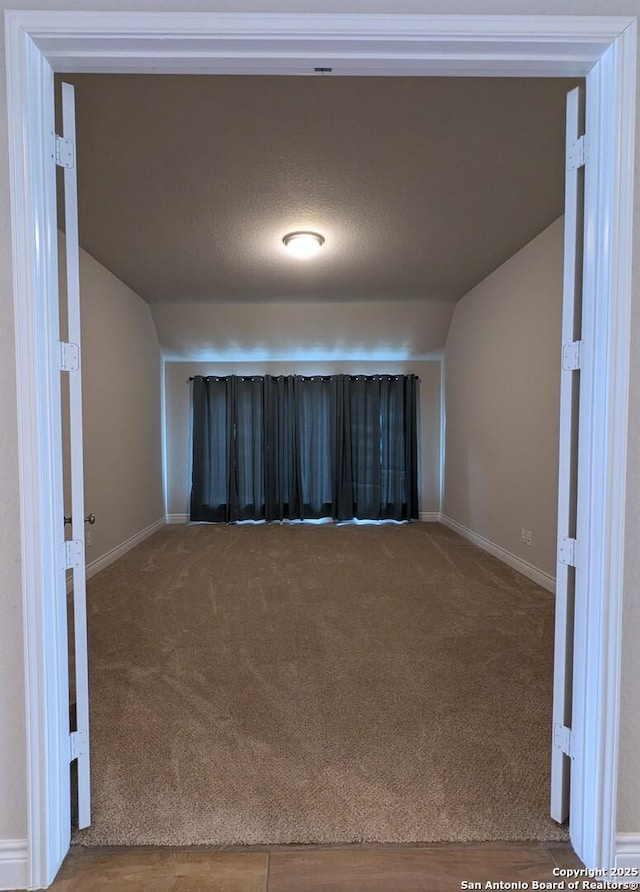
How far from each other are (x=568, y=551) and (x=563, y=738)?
1.73 feet

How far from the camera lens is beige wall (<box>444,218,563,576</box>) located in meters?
3.05

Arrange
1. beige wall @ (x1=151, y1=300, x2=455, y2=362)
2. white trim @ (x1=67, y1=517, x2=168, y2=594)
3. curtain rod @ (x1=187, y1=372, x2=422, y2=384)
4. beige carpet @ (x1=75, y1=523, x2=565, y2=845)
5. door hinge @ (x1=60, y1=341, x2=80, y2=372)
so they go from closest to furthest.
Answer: door hinge @ (x1=60, y1=341, x2=80, y2=372)
beige carpet @ (x1=75, y1=523, x2=565, y2=845)
white trim @ (x1=67, y1=517, x2=168, y2=594)
beige wall @ (x1=151, y1=300, x2=455, y2=362)
curtain rod @ (x1=187, y1=372, x2=422, y2=384)

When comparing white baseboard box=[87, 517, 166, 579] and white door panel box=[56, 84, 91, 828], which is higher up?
white door panel box=[56, 84, 91, 828]

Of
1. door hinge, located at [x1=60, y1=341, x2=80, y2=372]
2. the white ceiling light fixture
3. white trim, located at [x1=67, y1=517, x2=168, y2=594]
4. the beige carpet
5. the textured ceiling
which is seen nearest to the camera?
door hinge, located at [x1=60, y1=341, x2=80, y2=372]

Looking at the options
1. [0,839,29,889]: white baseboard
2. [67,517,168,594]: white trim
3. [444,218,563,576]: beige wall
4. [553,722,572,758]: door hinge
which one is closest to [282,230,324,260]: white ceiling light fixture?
[444,218,563,576]: beige wall

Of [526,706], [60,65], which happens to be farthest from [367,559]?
[60,65]

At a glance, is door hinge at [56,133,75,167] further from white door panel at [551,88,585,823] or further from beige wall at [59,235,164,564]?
beige wall at [59,235,164,564]

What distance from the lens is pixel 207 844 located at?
1.17m

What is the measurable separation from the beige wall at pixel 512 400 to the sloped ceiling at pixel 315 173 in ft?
0.96

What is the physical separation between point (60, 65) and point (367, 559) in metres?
3.71

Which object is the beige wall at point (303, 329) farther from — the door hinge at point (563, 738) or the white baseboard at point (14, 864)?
the white baseboard at point (14, 864)

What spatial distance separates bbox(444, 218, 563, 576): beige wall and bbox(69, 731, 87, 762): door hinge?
115 inches

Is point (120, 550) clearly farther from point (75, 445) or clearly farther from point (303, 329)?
point (75, 445)

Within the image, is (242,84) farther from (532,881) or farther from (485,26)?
(532,881)
